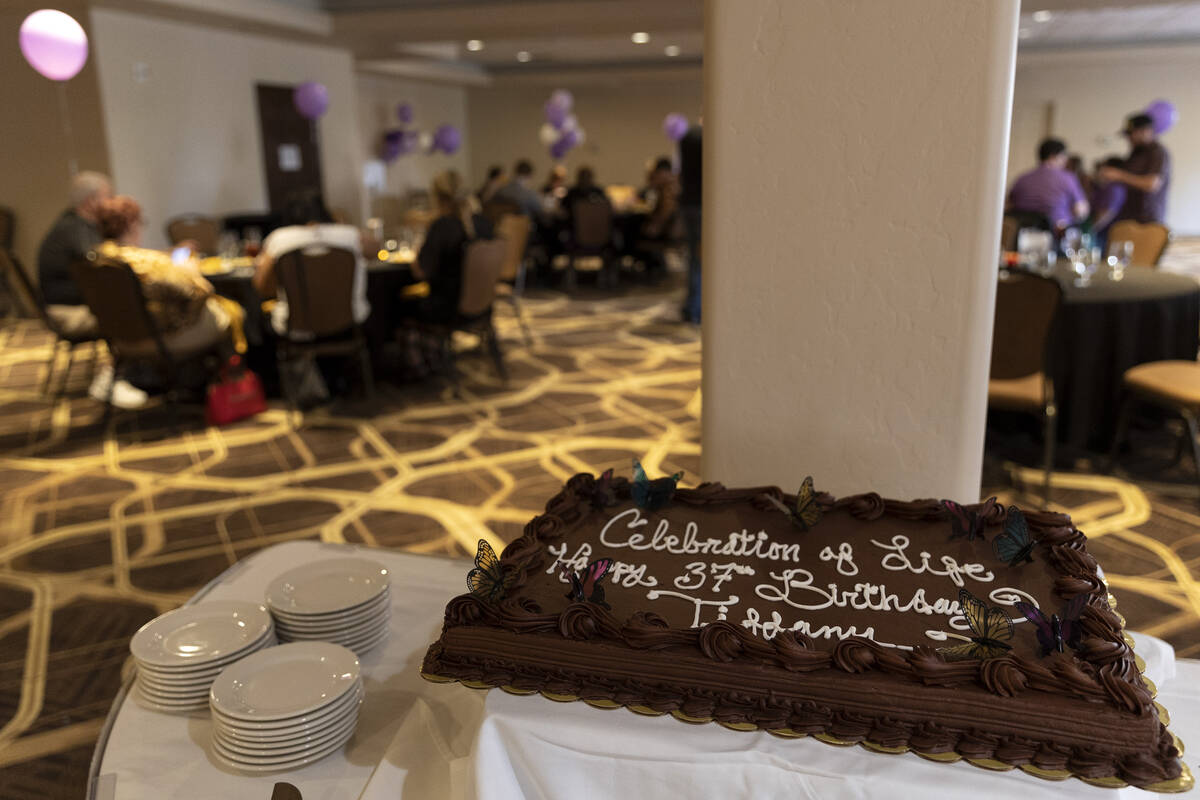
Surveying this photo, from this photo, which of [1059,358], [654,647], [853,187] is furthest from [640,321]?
[654,647]

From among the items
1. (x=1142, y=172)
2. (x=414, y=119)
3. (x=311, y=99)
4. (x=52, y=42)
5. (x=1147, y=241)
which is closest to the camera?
(x=52, y=42)

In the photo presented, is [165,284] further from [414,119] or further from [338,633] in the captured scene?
[414,119]

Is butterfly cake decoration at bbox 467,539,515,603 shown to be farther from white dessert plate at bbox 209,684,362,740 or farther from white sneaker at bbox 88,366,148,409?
white sneaker at bbox 88,366,148,409

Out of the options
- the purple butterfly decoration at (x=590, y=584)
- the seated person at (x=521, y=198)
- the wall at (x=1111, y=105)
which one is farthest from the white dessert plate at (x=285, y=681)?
the wall at (x=1111, y=105)

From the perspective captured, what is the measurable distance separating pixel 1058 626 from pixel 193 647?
1.41 m

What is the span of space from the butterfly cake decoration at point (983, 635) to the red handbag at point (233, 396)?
4662mm

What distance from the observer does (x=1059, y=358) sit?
4.08 meters

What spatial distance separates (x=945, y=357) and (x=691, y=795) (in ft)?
3.36

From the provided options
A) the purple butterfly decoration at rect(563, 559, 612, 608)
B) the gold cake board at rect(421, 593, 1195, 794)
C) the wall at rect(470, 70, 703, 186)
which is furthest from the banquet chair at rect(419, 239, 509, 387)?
the wall at rect(470, 70, 703, 186)

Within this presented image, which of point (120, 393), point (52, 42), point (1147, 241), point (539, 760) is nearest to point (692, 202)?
point (1147, 241)

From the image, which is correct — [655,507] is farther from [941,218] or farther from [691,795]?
[941,218]

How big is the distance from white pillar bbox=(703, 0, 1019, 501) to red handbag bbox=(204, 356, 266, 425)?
3924mm

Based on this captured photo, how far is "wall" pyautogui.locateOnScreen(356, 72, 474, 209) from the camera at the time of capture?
543 inches

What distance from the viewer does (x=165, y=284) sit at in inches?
187
